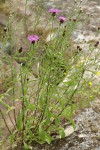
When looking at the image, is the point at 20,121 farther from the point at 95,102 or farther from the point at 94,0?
the point at 94,0

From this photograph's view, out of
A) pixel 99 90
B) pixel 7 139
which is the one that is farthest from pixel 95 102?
pixel 7 139

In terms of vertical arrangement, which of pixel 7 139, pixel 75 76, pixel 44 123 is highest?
pixel 75 76

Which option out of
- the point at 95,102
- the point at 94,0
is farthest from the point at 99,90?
the point at 94,0

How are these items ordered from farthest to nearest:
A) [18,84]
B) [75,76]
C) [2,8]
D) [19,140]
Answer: [2,8], [18,84], [19,140], [75,76]

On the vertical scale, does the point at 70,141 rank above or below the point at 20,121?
below

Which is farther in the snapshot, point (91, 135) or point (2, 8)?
point (2, 8)

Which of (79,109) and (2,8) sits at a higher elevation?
(2,8)

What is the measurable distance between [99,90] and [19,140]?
1127 mm

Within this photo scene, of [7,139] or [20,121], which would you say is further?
[7,139]

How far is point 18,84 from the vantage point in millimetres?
4445

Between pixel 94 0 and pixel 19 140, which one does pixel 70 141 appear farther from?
pixel 94 0

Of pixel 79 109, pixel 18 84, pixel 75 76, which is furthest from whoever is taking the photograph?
pixel 18 84

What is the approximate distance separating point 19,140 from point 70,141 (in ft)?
1.77

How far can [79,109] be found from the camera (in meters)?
3.88
